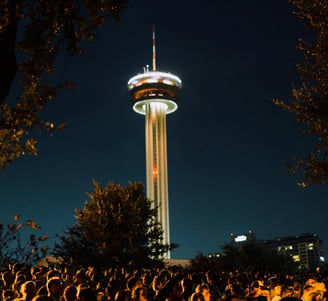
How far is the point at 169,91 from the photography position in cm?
10675

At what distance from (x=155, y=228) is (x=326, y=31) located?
2431cm

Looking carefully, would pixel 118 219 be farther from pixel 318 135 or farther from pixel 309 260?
pixel 309 260

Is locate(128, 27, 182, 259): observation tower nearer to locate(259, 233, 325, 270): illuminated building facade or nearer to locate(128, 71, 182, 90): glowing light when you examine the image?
locate(128, 71, 182, 90): glowing light

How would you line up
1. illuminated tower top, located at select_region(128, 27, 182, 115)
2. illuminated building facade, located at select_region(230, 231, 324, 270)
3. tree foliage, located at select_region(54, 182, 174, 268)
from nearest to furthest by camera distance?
1. tree foliage, located at select_region(54, 182, 174, 268)
2. illuminated tower top, located at select_region(128, 27, 182, 115)
3. illuminated building facade, located at select_region(230, 231, 324, 270)

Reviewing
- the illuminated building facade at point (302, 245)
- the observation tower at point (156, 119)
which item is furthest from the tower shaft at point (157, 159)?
the illuminated building facade at point (302, 245)

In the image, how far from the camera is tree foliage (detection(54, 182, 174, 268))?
33.9m

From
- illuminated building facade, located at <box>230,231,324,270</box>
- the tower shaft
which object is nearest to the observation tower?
the tower shaft

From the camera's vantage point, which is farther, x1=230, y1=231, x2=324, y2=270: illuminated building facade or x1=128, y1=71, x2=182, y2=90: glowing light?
x1=230, y1=231, x2=324, y2=270: illuminated building facade

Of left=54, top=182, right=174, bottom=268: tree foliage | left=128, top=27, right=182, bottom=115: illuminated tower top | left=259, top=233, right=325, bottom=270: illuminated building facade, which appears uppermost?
left=128, top=27, right=182, bottom=115: illuminated tower top

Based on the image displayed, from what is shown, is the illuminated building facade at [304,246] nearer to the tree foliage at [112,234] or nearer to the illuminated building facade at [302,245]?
the illuminated building facade at [302,245]

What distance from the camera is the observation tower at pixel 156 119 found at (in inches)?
4183

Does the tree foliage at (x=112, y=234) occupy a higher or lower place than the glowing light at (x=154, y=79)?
lower

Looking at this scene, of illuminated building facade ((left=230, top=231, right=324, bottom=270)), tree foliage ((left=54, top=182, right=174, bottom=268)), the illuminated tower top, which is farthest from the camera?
illuminated building facade ((left=230, top=231, right=324, bottom=270))

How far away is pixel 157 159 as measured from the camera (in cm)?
10844
